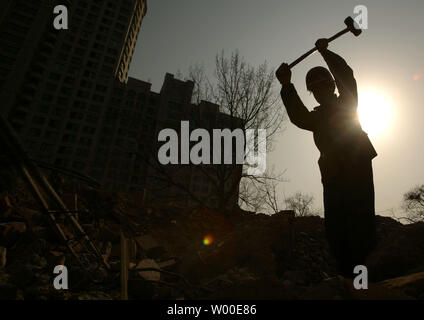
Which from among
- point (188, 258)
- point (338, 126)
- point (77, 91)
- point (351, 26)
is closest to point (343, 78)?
point (338, 126)

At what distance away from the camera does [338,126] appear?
2.01m

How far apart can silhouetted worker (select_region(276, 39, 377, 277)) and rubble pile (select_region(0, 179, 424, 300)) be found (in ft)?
1.00

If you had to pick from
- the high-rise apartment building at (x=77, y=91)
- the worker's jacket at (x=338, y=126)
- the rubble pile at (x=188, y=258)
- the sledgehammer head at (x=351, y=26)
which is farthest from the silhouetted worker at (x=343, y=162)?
the high-rise apartment building at (x=77, y=91)

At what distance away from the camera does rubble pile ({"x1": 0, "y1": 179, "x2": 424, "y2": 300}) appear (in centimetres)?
162

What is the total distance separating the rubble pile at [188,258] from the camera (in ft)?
5.32

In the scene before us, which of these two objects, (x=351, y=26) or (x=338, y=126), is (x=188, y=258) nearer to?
(x=338, y=126)

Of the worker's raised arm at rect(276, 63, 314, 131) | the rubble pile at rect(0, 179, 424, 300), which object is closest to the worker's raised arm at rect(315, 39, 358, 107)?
the worker's raised arm at rect(276, 63, 314, 131)

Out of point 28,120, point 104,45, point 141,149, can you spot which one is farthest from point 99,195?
point 104,45

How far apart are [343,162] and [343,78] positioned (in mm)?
803

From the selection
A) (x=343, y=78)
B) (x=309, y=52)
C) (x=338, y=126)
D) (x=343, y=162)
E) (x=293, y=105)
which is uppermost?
(x=309, y=52)

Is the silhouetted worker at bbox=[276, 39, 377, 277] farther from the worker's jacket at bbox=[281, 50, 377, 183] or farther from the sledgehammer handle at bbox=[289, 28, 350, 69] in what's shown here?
the sledgehammer handle at bbox=[289, 28, 350, 69]

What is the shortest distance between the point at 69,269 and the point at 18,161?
4.16 ft

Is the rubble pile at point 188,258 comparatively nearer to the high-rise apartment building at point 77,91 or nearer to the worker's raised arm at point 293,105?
the worker's raised arm at point 293,105
